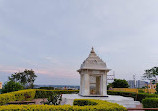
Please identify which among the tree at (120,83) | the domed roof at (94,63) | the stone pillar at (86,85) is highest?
the domed roof at (94,63)

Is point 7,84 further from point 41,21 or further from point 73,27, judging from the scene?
point 73,27

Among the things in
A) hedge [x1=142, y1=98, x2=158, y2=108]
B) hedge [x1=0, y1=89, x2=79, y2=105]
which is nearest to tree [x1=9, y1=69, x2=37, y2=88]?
hedge [x1=0, y1=89, x2=79, y2=105]

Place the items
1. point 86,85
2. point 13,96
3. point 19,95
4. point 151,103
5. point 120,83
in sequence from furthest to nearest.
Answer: point 120,83 → point 86,85 → point 19,95 → point 13,96 → point 151,103

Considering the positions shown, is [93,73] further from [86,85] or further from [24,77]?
[24,77]

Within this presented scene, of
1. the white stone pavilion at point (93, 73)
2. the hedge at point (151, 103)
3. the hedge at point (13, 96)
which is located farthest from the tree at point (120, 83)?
the hedge at point (151, 103)

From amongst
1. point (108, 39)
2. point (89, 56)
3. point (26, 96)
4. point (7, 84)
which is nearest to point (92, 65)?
point (89, 56)

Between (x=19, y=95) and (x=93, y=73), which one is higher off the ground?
(x=93, y=73)

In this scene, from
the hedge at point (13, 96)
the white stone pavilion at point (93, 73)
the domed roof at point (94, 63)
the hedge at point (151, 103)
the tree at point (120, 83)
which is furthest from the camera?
the tree at point (120, 83)

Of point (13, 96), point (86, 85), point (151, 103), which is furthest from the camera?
point (86, 85)

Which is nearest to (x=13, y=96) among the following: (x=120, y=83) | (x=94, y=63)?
(x=94, y=63)

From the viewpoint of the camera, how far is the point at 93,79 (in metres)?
21.0

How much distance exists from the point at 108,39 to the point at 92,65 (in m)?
4.51

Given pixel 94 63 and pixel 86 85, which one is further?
pixel 94 63

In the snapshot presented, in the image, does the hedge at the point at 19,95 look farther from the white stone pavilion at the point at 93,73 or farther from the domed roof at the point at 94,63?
the domed roof at the point at 94,63
